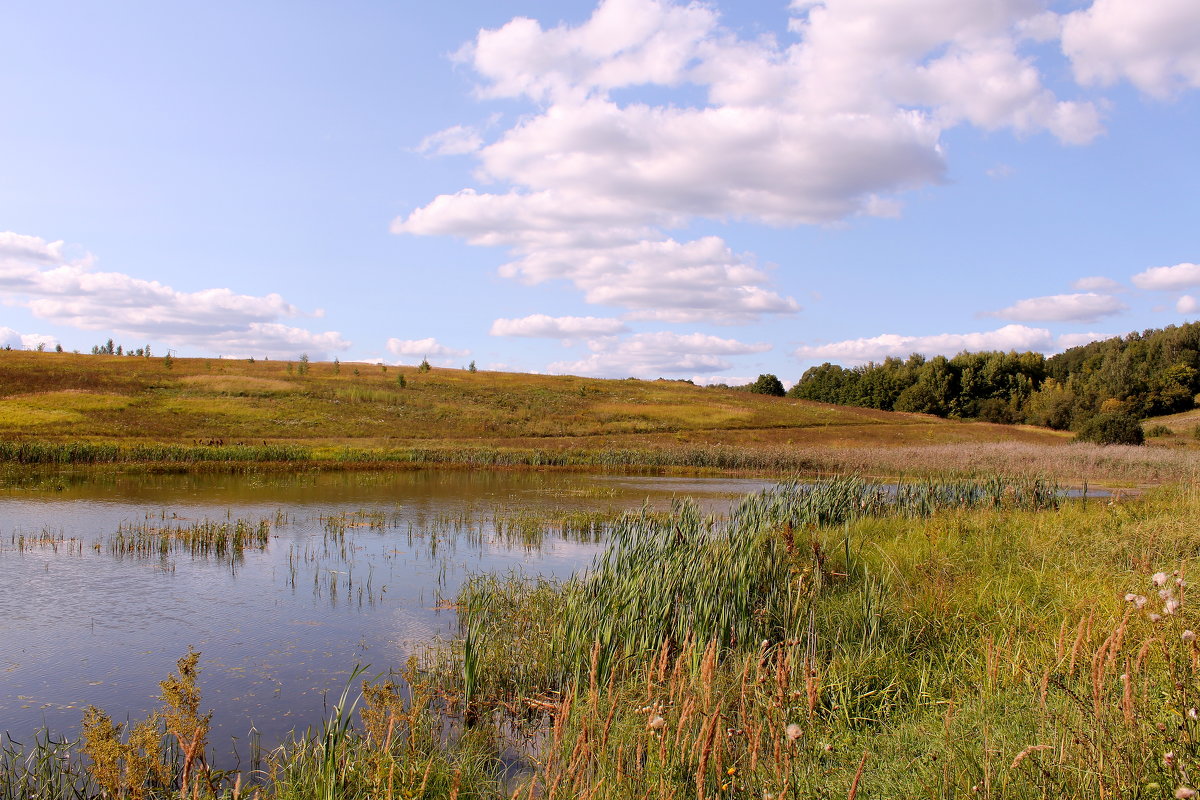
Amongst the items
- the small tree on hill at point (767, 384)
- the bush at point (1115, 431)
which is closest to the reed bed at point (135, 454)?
the bush at point (1115, 431)

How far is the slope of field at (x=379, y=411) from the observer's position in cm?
3994

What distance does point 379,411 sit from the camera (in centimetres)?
4938

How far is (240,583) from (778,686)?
9.92m

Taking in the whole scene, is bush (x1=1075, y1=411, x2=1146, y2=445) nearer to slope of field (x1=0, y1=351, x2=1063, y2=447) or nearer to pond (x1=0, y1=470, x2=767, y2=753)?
slope of field (x1=0, y1=351, x2=1063, y2=447)

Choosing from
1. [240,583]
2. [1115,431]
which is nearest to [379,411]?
[240,583]

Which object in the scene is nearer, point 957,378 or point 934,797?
point 934,797

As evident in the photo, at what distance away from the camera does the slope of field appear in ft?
131

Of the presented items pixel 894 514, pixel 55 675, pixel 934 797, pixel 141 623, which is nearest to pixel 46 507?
pixel 141 623

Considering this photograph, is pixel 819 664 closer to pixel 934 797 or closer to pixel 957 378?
pixel 934 797

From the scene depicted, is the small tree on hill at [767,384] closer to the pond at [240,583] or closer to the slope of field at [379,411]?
the slope of field at [379,411]

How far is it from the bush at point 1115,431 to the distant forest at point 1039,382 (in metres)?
21.2

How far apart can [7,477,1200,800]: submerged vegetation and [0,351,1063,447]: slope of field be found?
31.4 m

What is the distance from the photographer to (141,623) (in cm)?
914

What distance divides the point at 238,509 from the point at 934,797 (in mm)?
18069
